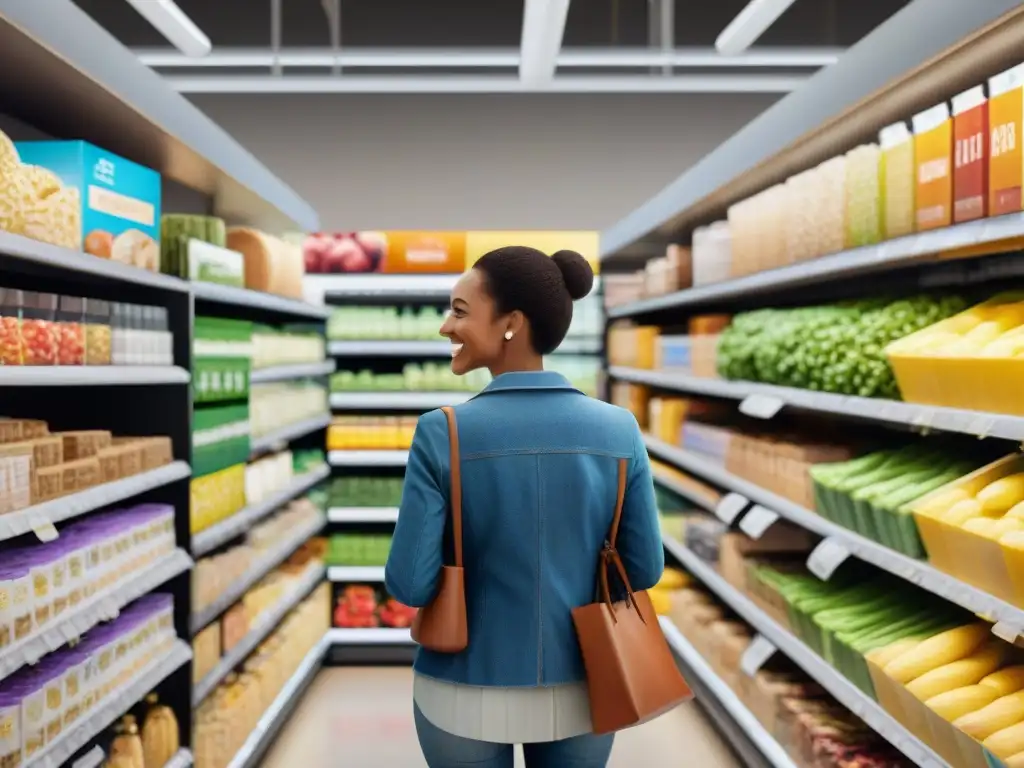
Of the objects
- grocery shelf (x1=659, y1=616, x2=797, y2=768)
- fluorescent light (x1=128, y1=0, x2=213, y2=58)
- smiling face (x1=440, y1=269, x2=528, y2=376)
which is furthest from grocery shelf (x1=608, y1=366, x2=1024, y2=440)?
fluorescent light (x1=128, y1=0, x2=213, y2=58)

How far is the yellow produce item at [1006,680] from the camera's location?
7.94 feet

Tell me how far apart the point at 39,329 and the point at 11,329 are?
0.13m

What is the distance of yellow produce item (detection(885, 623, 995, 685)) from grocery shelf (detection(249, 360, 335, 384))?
9.42 ft

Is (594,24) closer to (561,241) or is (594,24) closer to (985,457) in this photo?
Result: (561,241)

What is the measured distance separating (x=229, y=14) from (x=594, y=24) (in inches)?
113

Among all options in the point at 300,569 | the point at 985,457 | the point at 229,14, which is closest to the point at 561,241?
the point at 300,569

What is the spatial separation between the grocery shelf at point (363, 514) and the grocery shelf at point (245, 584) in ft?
1.68

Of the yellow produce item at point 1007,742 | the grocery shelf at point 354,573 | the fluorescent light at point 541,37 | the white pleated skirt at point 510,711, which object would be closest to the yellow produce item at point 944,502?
the yellow produce item at point 1007,742

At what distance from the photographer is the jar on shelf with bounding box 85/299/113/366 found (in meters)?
2.73

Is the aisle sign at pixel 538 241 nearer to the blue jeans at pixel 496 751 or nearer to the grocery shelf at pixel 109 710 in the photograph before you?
the grocery shelf at pixel 109 710

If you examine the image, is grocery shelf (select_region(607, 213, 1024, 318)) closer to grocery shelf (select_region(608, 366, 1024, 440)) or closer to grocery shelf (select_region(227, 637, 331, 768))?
grocery shelf (select_region(608, 366, 1024, 440))

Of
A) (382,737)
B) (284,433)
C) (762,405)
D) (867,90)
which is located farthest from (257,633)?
(867,90)

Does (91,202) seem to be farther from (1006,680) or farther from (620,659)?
(1006,680)

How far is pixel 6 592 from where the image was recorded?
2270mm
